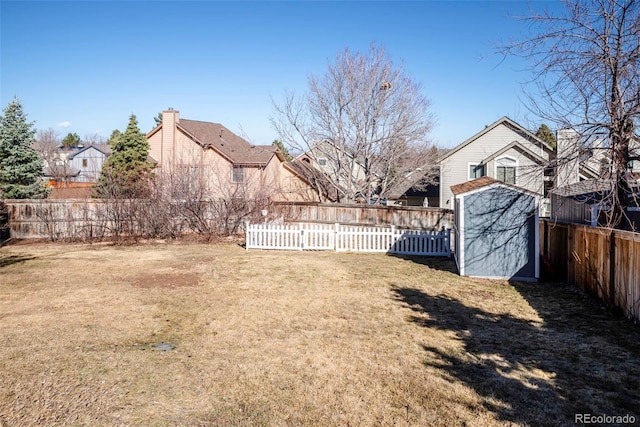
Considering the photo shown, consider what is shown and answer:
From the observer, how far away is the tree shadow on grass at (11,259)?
36.2 feet

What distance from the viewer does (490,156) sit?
22.0 m

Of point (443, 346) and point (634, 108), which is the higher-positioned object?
point (634, 108)

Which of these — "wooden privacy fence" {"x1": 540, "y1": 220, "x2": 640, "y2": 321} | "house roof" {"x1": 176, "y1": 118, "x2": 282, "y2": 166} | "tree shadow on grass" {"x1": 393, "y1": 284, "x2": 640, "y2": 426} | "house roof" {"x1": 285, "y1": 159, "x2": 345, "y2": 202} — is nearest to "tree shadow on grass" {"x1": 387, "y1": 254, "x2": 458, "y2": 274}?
"wooden privacy fence" {"x1": 540, "y1": 220, "x2": 640, "y2": 321}

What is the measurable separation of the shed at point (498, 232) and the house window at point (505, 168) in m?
13.8

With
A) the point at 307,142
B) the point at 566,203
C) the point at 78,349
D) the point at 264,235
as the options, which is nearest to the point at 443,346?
the point at 78,349

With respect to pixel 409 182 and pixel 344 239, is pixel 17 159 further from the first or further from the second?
pixel 409 182

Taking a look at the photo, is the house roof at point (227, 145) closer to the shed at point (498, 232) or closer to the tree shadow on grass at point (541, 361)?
the shed at point (498, 232)

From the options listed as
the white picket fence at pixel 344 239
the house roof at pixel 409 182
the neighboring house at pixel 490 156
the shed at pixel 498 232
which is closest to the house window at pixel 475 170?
the neighboring house at pixel 490 156

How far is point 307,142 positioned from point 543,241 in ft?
44.4

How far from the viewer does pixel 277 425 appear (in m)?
3.41

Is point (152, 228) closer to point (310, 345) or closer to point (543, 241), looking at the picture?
point (310, 345)

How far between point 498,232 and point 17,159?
23.1m

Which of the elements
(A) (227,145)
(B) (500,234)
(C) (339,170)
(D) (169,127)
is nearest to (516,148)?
(C) (339,170)

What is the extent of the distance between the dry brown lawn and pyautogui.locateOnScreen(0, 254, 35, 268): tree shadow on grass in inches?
97.1
